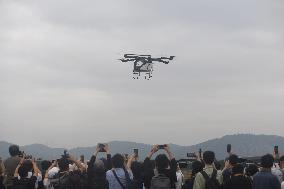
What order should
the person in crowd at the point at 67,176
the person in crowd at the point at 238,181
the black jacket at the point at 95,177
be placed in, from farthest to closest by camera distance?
the black jacket at the point at 95,177 → the person in crowd at the point at 67,176 → the person in crowd at the point at 238,181

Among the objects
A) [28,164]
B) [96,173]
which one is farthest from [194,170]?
[28,164]

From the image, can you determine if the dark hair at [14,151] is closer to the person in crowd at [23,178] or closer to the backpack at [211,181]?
the person in crowd at [23,178]

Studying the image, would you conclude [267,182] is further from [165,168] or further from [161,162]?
[161,162]

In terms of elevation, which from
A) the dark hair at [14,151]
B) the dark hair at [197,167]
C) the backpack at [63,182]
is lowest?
the backpack at [63,182]

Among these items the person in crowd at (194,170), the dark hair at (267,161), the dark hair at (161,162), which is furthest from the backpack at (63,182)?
the dark hair at (267,161)

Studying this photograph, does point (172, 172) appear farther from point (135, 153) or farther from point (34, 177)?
point (34, 177)

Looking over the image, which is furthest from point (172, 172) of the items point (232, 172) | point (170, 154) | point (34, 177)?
point (34, 177)
